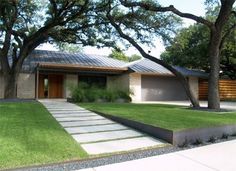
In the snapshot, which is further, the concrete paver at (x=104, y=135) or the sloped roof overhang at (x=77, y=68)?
the sloped roof overhang at (x=77, y=68)

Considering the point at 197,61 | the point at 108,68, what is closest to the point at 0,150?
the point at 108,68

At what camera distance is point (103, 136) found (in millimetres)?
6887

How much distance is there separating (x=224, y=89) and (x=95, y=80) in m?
12.8

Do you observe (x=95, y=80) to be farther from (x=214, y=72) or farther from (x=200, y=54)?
(x=200, y=54)

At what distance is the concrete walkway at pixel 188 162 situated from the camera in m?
4.70

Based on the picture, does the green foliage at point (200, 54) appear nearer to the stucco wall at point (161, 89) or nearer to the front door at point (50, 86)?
the stucco wall at point (161, 89)

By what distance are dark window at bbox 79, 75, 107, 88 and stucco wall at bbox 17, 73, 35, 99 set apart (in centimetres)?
377

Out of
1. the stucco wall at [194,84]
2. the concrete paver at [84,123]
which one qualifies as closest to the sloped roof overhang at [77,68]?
the stucco wall at [194,84]

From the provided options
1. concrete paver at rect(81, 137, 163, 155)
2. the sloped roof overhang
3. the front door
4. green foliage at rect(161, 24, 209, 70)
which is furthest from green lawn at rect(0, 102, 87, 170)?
green foliage at rect(161, 24, 209, 70)

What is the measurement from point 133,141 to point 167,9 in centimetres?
852

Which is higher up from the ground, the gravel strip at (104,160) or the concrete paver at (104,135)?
the concrete paver at (104,135)

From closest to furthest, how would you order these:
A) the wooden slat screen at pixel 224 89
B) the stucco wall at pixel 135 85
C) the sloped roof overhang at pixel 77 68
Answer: the sloped roof overhang at pixel 77 68 → the stucco wall at pixel 135 85 → the wooden slat screen at pixel 224 89

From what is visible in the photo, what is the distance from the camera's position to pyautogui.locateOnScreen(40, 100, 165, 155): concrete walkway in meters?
5.97

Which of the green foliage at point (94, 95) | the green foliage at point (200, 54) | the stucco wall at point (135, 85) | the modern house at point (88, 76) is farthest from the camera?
the green foliage at point (200, 54)
